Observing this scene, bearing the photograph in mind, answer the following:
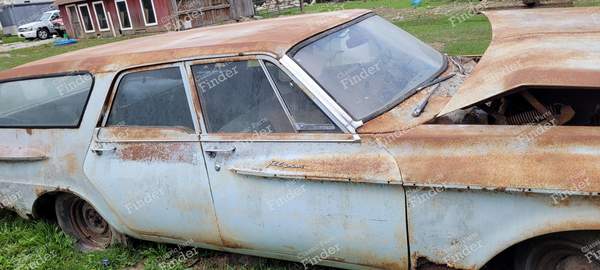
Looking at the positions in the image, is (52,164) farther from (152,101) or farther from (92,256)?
(152,101)

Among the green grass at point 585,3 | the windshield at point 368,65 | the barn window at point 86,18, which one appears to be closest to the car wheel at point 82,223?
the windshield at point 368,65

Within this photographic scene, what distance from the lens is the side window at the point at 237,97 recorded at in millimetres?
2873

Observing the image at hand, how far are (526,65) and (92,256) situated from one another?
329 centimetres

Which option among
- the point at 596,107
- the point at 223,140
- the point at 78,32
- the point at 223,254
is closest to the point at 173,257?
the point at 223,254

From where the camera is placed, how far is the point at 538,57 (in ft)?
8.34

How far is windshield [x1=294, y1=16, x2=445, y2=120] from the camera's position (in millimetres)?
2828

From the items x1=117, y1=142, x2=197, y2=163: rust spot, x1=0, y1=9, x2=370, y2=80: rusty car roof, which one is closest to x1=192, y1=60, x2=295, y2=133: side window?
x1=0, y1=9, x2=370, y2=80: rusty car roof

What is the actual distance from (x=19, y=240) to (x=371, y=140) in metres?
3.31

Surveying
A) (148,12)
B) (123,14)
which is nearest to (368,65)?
(148,12)

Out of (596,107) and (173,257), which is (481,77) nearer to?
(596,107)

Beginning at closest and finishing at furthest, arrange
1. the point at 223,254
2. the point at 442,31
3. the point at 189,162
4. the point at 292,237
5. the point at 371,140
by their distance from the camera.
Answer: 1. the point at 371,140
2. the point at 292,237
3. the point at 189,162
4. the point at 223,254
5. the point at 442,31

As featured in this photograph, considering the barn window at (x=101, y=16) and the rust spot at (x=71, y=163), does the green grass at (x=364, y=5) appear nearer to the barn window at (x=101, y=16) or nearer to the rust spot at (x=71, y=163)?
the barn window at (x=101, y=16)

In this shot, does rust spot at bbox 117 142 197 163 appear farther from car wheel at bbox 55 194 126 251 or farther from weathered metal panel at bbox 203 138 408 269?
car wheel at bbox 55 194 126 251

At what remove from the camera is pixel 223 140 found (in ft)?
9.34
